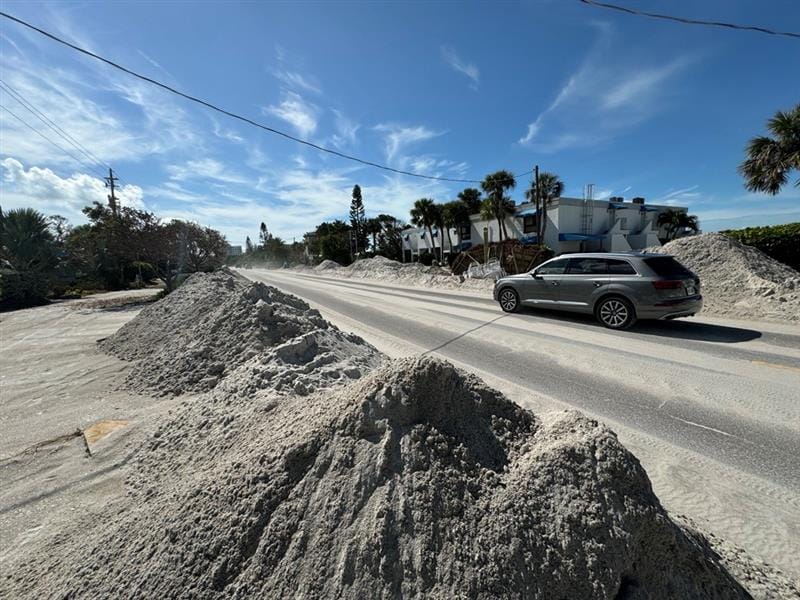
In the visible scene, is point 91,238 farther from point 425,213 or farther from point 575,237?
point 575,237

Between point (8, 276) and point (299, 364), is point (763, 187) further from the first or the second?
point (8, 276)

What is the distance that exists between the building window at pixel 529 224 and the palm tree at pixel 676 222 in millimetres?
17466

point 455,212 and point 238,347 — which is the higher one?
point 455,212

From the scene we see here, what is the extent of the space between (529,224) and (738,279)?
26.9 m

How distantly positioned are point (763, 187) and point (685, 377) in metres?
15.2

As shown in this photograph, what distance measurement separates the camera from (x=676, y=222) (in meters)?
40.0

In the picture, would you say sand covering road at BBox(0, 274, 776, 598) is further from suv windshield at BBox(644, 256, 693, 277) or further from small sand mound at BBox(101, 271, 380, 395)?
suv windshield at BBox(644, 256, 693, 277)

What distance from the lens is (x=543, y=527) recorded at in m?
1.61

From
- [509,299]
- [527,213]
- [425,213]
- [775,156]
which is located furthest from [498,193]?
[509,299]

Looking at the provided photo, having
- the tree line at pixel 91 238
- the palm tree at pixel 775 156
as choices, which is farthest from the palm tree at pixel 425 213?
the palm tree at pixel 775 156

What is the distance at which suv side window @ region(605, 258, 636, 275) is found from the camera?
290 inches

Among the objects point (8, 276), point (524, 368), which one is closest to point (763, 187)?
point (524, 368)

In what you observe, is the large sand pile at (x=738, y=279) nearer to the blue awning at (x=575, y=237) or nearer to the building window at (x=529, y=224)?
the blue awning at (x=575, y=237)

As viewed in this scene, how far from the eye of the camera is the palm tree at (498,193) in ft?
104
